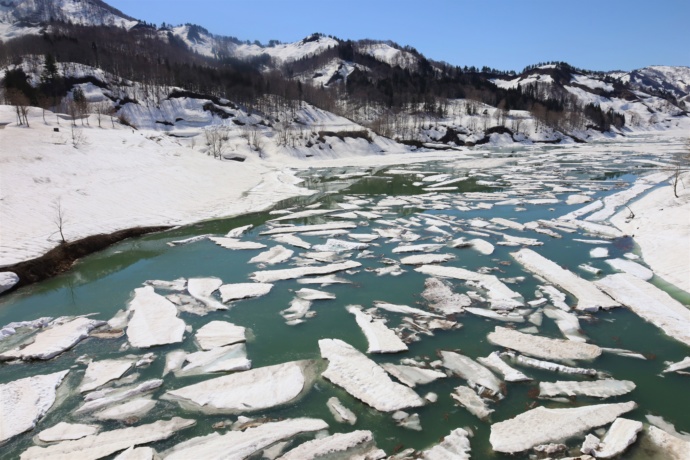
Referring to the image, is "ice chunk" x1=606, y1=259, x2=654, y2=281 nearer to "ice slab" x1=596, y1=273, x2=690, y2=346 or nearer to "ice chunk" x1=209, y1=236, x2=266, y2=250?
"ice slab" x1=596, y1=273, x2=690, y2=346

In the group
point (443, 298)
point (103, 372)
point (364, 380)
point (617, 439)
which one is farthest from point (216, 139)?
point (617, 439)

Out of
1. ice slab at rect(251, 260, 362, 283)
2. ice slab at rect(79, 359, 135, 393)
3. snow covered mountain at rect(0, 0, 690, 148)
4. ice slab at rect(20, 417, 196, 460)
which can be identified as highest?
snow covered mountain at rect(0, 0, 690, 148)

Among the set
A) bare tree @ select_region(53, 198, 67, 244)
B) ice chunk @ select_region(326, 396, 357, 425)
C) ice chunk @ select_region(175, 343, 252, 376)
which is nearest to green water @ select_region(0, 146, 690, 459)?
ice chunk @ select_region(326, 396, 357, 425)

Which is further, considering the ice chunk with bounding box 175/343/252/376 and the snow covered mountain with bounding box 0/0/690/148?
the snow covered mountain with bounding box 0/0/690/148

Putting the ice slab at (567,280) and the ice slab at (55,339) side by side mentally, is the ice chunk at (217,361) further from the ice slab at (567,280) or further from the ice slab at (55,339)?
the ice slab at (567,280)

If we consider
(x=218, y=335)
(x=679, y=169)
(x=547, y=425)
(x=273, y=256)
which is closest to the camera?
(x=547, y=425)

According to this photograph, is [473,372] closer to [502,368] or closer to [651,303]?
[502,368]
